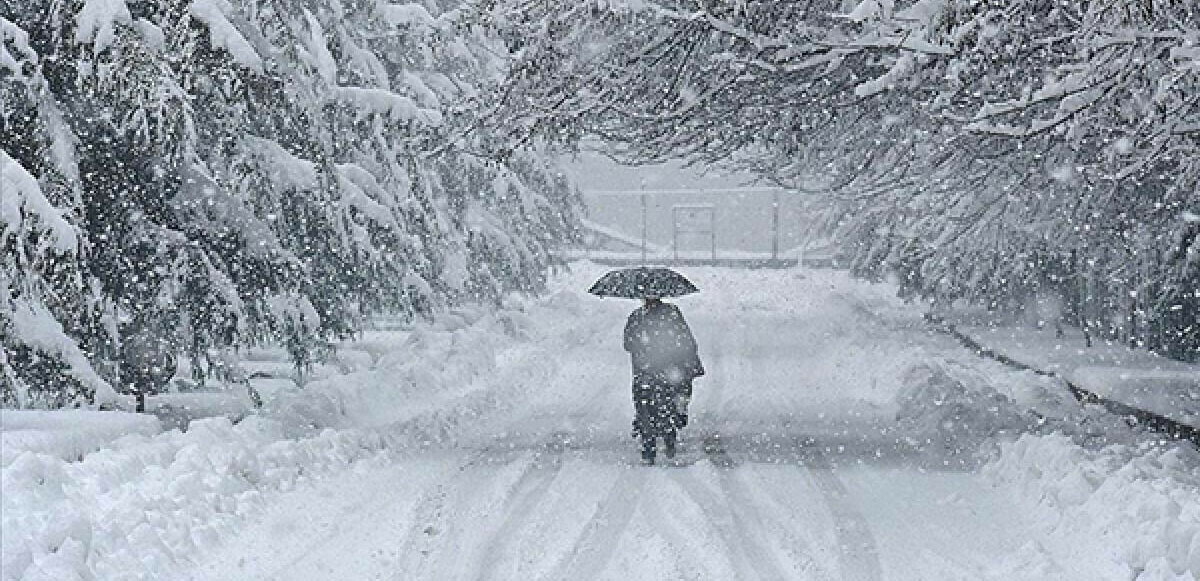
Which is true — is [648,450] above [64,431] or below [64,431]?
below

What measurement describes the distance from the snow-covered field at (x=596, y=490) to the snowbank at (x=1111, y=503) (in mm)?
21

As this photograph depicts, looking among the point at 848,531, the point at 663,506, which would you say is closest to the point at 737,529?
the point at 848,531

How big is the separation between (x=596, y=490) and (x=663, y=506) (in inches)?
33.9

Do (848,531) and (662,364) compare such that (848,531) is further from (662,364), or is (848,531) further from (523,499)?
(662,364)

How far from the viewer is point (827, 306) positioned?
34625 millimetres

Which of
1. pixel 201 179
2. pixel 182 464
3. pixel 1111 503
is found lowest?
pixel 1111 503

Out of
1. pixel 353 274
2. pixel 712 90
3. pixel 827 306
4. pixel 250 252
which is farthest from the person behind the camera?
pixel 827 306

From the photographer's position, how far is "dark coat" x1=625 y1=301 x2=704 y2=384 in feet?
39.0

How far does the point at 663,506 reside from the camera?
30.7 feet

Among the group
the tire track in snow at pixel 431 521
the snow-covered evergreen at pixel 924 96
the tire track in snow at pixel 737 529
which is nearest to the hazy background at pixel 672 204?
the snow-covered evergreen at pixel 924 96

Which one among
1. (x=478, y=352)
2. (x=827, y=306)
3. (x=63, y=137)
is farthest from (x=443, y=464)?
(x=827, y=306)

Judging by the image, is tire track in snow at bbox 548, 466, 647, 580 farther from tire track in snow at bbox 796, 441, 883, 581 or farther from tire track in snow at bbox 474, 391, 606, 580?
tire track in snow at bbox 796, 441, 883, 581

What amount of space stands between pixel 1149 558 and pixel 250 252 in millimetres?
8127

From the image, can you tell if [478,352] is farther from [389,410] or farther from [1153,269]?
[1153,269]
